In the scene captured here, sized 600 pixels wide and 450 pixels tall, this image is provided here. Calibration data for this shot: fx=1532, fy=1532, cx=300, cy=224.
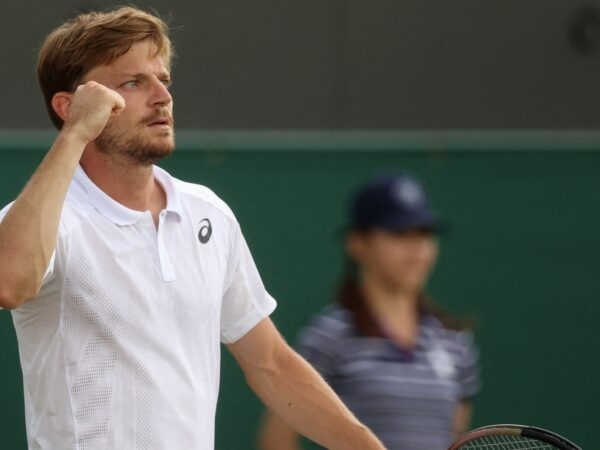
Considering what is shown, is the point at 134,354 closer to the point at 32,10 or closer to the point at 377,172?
the point at 377,172

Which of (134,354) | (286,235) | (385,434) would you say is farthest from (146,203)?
(286,235)

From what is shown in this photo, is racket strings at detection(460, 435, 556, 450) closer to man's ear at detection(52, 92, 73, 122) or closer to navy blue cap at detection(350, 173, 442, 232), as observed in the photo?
navy blue cap at detection(350, 173, 442, 232)

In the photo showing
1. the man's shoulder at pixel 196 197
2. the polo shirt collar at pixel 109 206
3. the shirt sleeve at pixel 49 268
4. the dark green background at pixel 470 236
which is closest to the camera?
the shirt sleeve at pixel 49 268

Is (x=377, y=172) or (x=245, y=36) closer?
(x=377, y=172)

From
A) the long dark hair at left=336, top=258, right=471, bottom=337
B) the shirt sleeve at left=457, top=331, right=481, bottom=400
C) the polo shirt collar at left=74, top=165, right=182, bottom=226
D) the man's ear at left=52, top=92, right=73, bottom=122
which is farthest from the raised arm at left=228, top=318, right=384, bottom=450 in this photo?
the shirt sleeve at left=457, top=331, right=481, bottom=400

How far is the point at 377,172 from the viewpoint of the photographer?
5484 millimetres

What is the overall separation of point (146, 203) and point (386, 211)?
1.76 meters

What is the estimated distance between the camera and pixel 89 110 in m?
3.00

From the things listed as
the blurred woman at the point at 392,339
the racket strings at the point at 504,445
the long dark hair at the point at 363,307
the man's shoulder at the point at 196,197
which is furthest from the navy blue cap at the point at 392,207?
the man's shoulder at the point at 196,197

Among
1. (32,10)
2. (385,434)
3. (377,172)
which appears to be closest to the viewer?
(385,434)

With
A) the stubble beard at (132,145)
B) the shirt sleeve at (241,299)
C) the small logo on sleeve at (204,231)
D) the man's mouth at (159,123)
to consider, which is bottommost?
the shirt sleeve at (241,299)

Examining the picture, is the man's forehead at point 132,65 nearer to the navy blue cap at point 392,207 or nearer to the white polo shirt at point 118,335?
the white polo shirt at point 118,335

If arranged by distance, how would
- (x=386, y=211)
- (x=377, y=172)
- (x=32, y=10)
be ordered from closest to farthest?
(x=386, y=211) < (x=377, y=172) < (x=32, y=10)

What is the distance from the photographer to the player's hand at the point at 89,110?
2979mm
